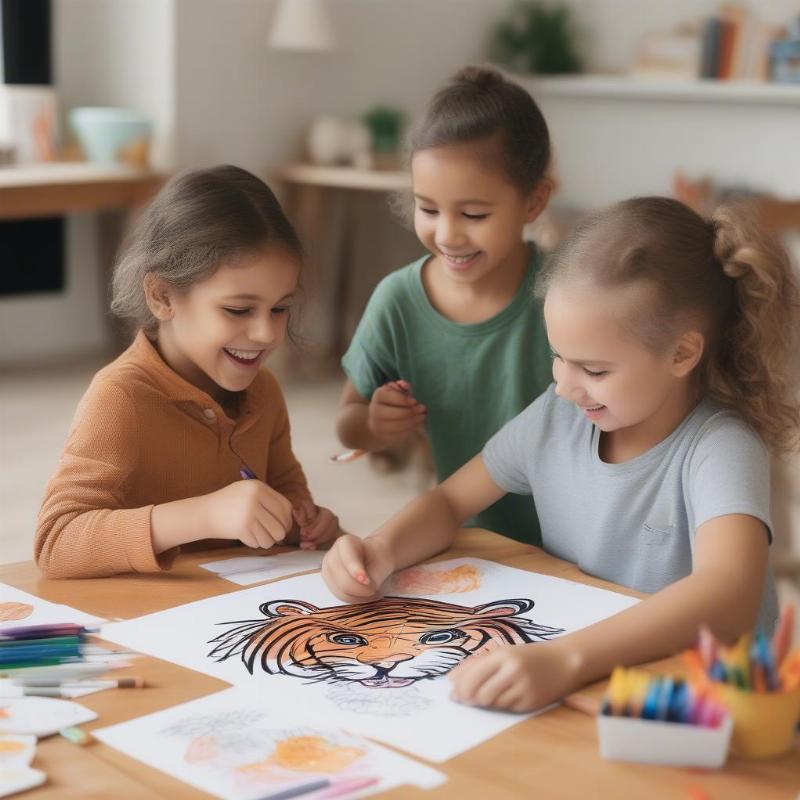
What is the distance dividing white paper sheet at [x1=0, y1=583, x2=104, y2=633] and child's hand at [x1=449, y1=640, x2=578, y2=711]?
0.35 m

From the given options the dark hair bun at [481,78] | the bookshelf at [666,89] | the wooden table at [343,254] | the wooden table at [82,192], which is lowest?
the wooden table at [343,254]

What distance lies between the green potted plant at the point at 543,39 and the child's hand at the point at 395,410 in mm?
4109

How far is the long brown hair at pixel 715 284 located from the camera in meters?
1.16

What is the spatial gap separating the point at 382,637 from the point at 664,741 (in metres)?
0.30

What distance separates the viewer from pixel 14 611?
1.08m

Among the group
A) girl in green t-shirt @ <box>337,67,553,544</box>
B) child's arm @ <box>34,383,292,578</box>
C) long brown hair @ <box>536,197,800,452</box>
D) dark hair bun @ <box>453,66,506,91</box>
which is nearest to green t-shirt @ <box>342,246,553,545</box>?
girl in green t-shirt @ <box>337,67,553,544</box>

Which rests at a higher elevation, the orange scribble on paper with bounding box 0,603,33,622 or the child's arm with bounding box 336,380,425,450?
the child's arm with bounding box 336,380,425,450

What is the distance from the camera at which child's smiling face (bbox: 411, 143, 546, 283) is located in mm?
1482

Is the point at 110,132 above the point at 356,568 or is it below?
above

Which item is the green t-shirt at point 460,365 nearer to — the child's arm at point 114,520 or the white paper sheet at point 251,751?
the child's arm at point 114,520

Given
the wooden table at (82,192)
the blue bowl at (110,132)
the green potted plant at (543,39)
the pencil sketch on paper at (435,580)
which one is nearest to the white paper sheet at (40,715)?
the pencil sketch on paper at (435,580)

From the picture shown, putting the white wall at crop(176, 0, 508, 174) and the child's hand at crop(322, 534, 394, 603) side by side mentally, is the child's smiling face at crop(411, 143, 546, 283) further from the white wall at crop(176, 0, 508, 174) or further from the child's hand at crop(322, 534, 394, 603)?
the white wall at crop(176, 0, 508, 174)

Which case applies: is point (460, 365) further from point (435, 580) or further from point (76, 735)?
point (76, 735)

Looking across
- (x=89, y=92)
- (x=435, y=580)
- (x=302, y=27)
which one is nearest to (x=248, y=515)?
(x=435, y=580)
